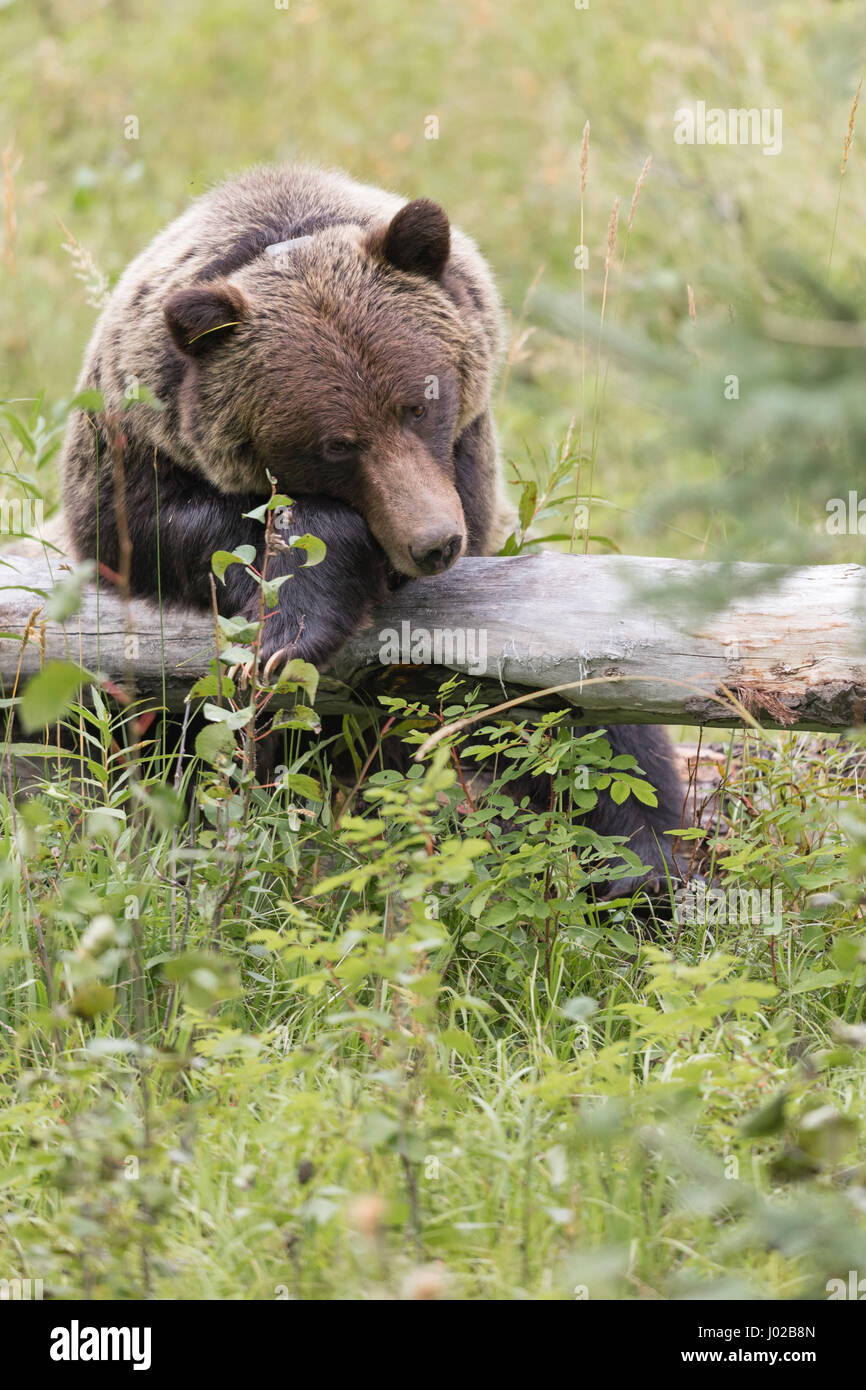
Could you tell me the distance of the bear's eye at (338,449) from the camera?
3.85 m

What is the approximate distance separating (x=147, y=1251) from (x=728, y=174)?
7.16 meters

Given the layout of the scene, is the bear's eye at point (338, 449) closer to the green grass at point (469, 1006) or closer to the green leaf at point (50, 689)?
the green grass at point (469, 1006)

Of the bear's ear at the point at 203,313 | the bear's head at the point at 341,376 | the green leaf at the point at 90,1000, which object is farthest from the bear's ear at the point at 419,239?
the green leaf at the point at 90,1000

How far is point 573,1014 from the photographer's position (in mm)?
2455

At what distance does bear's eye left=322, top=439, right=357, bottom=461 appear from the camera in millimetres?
3850

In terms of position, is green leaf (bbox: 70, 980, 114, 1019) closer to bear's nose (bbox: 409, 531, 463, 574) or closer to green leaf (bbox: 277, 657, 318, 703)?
green leaf (bbox: 277, 657, 318, 703)

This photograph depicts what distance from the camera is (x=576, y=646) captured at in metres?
3.46

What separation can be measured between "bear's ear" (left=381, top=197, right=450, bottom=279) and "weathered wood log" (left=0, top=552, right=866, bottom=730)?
3.31ft

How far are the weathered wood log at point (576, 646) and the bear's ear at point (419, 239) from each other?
1009mm

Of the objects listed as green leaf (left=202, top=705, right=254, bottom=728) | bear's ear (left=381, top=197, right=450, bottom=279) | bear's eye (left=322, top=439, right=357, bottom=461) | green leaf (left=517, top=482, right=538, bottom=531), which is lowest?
green leaf (left=202, top=705, right=254, bottom=728)

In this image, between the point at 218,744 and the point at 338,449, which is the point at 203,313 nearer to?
the point at 338,449

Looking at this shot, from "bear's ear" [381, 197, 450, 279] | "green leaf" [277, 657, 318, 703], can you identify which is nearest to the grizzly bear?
"bear's ear" [381, 197, 450, 279]

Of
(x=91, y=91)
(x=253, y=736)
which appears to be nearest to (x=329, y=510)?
(x=253, y=736)
